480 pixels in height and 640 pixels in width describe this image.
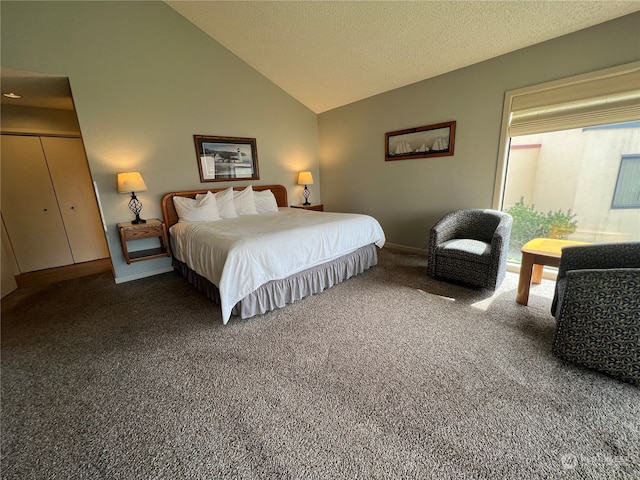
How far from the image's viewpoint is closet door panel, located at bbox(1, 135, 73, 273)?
370 cm

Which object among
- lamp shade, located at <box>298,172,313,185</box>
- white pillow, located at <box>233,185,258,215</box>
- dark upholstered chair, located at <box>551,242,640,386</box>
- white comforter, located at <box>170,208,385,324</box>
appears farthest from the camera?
lamp shade, located at <box>298,172,313,185</box>

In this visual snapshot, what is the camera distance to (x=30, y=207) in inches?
153

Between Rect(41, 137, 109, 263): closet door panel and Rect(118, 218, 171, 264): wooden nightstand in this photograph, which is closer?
Rect(118, 218, 171, 264): wooden nightstand

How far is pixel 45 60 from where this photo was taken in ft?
9.02

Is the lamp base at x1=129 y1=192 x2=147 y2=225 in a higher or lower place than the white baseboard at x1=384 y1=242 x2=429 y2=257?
higher

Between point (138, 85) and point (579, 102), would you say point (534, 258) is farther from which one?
point (138, 85)

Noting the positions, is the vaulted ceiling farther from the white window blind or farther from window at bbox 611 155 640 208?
window at bbox 611 155 640 208

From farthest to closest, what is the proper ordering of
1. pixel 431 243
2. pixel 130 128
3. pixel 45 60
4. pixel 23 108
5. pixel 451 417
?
1. pixel 23 108
2. pixel 130 128
3. pixel 431 243
4. pixel 45 60
5. pixel 451 417

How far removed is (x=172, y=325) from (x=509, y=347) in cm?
277

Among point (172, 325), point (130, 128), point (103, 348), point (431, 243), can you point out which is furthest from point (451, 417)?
point (130, 128)

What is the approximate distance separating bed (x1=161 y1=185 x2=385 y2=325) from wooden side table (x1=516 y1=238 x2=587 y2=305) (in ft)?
5.04

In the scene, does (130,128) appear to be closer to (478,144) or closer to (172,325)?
(172,325)

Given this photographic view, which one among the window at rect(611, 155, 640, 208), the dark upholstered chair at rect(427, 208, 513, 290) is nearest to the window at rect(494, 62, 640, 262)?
the window at rect(611, 155, 640, 208)

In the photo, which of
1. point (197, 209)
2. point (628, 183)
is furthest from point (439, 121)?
point (197, 209)
